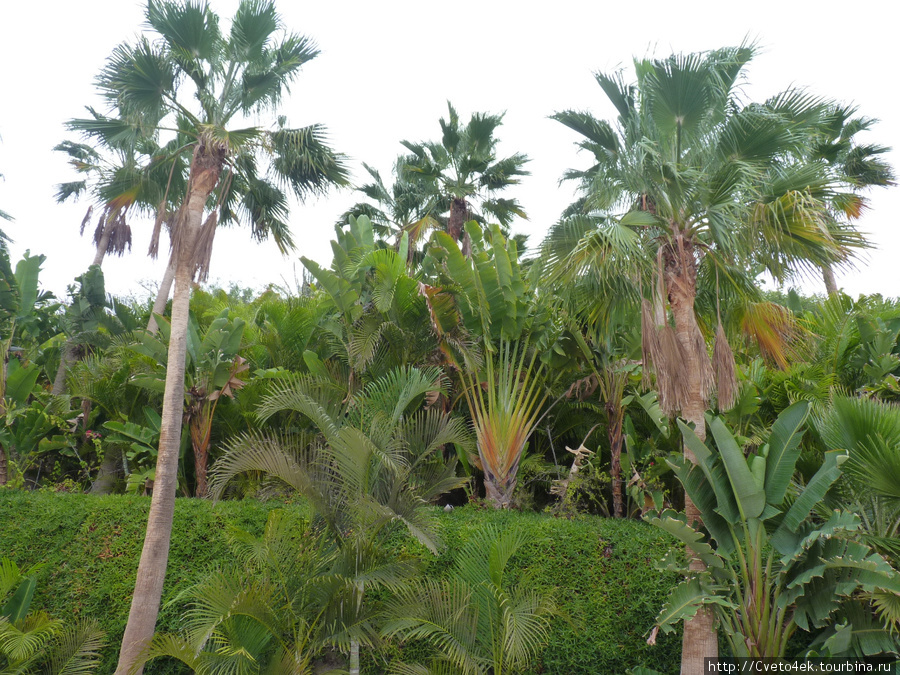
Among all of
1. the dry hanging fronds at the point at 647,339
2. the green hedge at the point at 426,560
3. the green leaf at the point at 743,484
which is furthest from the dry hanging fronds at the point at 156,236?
the green leaf at the point at 743,484

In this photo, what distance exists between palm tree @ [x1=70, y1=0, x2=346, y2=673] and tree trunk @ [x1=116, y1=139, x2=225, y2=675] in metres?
0.01

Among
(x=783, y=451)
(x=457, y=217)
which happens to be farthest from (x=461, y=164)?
(x=783, y=451)

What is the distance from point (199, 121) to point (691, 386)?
680cm

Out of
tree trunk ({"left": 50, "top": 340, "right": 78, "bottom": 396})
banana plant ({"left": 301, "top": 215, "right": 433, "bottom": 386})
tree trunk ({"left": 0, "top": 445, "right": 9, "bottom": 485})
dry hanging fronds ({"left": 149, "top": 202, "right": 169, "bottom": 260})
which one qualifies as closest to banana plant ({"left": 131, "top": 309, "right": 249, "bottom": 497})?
banana plant ({"left": 301, "top": 215, "right": 433, "bottom": 386})

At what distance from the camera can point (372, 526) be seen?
230 inches

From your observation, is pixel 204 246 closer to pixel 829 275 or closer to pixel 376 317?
pixel 376 317

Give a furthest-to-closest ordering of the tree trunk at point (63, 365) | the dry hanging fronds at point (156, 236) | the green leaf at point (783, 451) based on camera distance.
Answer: the tree trunk at point (63, 365)
the dry hanging fronds at point (156, 236)
the green leaf at point (783, 451)

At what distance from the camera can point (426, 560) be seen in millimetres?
6930

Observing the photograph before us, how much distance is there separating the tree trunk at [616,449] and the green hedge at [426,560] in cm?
129

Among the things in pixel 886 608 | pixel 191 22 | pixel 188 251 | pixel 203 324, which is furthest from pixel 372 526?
pixel 203 324

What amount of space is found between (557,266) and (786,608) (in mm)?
4235

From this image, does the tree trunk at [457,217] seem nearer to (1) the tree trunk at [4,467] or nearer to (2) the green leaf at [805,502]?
(2) the green leaf at [805,502]

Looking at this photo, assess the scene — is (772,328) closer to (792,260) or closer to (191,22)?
(792,260)

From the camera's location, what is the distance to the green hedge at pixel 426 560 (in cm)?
632
